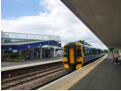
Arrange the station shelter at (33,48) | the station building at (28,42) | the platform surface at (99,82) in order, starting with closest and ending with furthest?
the platform surface at (99,82) < the station shelter at (33,48) < the station building at (28,42)

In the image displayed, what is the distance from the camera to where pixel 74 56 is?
12773mm

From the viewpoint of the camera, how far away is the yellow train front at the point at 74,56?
12770mm

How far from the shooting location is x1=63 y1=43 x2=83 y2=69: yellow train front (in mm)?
12770

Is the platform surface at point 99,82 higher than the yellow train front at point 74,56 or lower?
lower

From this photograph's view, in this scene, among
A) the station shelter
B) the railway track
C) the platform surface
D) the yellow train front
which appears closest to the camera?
the platform surface

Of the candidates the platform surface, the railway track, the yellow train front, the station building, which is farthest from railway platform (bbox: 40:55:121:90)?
the station building

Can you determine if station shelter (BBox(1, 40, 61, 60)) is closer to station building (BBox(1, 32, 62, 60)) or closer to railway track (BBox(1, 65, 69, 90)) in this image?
station building (BBox(1, 32, 62, 60))

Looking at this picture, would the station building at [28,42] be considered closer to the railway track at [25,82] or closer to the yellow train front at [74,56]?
the yellow train front at [74,56]

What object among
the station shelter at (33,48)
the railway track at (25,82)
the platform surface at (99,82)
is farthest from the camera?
the station shelter at (33,48)

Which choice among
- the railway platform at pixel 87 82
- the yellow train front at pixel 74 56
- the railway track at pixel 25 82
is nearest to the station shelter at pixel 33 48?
the yellow train front at pixel 74 56

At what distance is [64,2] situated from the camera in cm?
889

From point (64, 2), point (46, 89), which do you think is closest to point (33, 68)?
point (64, 2)

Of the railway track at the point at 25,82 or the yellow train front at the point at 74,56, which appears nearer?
the railway track at the point at 25,82

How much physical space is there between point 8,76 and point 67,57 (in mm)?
5601
